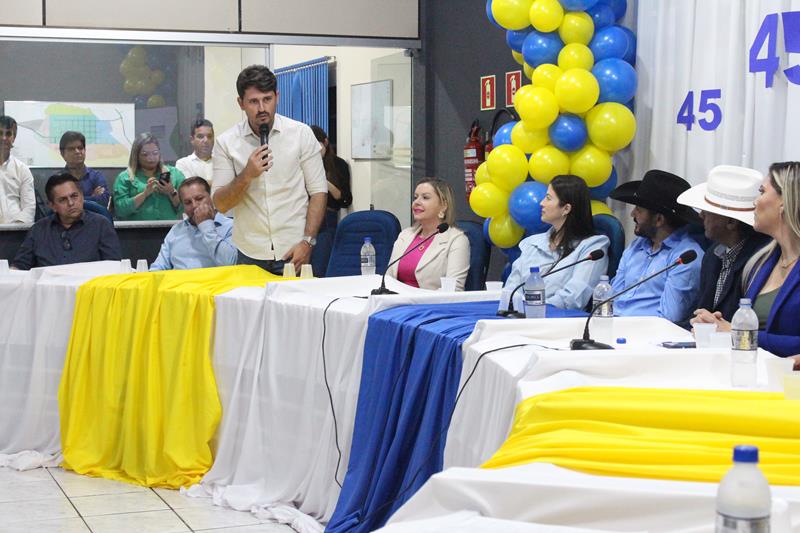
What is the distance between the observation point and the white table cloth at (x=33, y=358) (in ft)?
16.3

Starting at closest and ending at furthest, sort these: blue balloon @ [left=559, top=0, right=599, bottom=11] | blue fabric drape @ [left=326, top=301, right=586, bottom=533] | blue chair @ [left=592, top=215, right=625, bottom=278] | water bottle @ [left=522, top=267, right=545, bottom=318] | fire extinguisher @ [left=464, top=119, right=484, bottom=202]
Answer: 1. blue fabric drape @ [left=326, top=301, right=586, bottom=533]
2. water bottle @ [left=522, top=267, right=545, bottom=318]
3. blue chair @ [left=592, top=215, right=625, bottom=278]
4. blue balloon @ [left=559, top=0, right=599, bottom=11]
5. fire extinguisher @ [left=464, top=119, right=484, bottom=202]

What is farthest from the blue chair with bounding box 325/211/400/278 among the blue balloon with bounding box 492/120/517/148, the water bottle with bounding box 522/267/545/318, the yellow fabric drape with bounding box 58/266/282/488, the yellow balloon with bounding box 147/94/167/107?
the water bottle with bounding box 522/267/545/318

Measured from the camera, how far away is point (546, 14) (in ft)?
15.8

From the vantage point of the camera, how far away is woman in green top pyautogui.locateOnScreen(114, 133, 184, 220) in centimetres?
709

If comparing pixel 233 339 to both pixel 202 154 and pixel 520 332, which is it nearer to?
pixel 520 332

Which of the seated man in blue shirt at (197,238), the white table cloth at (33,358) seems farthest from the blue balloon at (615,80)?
the white table cloth at (33,358)

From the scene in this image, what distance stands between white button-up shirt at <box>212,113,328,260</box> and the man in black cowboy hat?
1640 mm

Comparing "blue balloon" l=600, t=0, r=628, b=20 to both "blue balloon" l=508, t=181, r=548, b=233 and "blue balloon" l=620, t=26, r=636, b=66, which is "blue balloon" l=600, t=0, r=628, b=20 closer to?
"blue balloon" l=620, t=26, r=636, b=66

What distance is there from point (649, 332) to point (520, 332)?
1.24ft

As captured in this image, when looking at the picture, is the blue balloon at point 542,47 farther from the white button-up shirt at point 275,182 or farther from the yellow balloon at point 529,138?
the white button-up shirt at point 275,182

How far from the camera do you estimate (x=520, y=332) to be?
10.3 ft

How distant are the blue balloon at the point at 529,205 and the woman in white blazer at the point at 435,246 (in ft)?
0.83

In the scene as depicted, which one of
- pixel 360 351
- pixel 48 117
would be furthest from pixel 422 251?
pixel 48 117

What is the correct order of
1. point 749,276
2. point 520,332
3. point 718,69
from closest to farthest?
point 520,332 → point 749,276 → point 718,69
